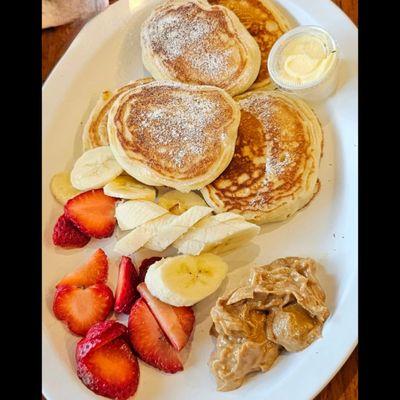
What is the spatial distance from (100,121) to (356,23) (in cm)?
91

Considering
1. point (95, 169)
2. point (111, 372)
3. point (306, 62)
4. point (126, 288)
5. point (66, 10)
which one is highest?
point (66, 10)

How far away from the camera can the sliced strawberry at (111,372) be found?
6.32 ft

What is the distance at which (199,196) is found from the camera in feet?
7.06

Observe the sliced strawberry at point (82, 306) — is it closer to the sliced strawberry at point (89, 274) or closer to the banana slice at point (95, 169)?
the sliced strawberry at point (89, 274)

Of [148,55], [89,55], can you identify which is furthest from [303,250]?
[89,55]

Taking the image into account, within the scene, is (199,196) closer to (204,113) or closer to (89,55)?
(204,113)

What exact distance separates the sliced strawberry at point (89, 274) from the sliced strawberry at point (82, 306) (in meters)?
0.03

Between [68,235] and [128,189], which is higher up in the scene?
[128,189]

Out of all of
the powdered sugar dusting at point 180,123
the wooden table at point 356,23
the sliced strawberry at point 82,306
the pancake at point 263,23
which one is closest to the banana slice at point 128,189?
the powdered sugar dusting at point 180,123

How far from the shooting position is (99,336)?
76.4 inches

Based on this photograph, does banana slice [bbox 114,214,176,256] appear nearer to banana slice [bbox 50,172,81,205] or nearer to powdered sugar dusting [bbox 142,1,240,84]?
banana slice [bbox 50,172,81,205]

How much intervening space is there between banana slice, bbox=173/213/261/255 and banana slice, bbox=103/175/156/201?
191mm

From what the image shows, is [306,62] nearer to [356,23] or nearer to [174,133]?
[356,23]

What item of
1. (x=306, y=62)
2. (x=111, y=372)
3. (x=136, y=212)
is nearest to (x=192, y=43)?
(x=306, y=62)
